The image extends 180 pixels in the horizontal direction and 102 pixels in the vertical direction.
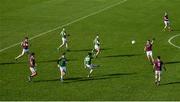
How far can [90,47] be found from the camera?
49750 millimetres

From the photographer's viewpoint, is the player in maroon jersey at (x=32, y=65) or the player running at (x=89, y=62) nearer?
the player in maroon jersey at (x=32, y=65)

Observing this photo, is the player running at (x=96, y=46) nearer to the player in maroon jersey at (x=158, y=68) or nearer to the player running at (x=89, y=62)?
the player running at (x=89, y=62)

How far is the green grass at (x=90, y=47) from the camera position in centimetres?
3447

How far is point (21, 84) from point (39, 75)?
2853mm

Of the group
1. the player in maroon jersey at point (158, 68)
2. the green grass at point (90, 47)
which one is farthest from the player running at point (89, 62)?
the player in maroon jersey at point (158, 68)

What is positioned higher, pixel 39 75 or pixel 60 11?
pixel 60 11

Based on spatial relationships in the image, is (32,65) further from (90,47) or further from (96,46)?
(90,47)

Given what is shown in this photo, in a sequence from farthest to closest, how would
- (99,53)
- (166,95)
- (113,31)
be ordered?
(113,31) < (99,53) < (166,95)

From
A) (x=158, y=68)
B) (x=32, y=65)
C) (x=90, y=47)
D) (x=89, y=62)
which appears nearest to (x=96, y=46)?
(x=90, y=47)

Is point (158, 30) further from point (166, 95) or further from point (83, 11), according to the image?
point (166, 95)

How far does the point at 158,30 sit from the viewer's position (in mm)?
59875

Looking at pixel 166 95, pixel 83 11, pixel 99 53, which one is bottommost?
pixel 166 95

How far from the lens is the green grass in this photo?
3447cm

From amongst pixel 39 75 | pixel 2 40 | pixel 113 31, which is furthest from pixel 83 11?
pixel 39 75
